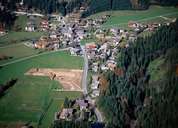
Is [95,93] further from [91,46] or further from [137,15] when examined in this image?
[137,15]

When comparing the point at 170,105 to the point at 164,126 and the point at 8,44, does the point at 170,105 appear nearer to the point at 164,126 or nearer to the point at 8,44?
the point at 164,126

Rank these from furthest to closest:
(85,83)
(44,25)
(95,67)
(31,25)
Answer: (44,25) → (31,25) → (95,67) → (85,83)

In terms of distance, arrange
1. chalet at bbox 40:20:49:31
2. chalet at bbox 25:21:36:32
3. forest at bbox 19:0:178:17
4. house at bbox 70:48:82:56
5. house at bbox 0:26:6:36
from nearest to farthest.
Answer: house at bbox 70:48:82:56, house at bbox 0:26:6:36, chalet at bbox 25:21:36:32, chalet at bbox 40:20:49:31, forest at bbox 19:0:178:17

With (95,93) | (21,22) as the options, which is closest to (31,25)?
(21,22)

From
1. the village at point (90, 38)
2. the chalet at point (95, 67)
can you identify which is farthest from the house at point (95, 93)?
the chalet at point (95, 67)

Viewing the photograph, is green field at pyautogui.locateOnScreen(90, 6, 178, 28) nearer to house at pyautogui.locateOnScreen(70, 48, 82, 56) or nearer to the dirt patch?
Answer: house at pyautogui.locateOnScreen(70, 48, 82, 56)

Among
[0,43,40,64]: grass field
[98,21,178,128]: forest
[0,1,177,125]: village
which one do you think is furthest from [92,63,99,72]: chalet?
[0,43,40,64]: grass field

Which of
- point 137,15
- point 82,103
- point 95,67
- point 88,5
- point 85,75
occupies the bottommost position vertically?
point 82,103
